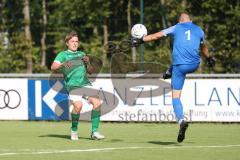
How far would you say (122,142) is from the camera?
15219mm

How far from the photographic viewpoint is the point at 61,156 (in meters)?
12.6

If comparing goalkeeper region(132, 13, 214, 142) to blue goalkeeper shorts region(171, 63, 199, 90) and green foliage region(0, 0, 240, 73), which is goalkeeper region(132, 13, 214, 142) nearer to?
blue goalkeeper shorts region(171, 63, 199, 90)

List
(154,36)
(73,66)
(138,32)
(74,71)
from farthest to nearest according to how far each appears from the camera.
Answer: (74,71) < (73,66) < (138,32) < (154,36)

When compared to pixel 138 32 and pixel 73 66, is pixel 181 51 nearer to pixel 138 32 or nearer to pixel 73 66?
pixel 138 32

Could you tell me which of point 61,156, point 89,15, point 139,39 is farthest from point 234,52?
point 61,156

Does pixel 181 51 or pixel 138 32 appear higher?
pixel 138 32

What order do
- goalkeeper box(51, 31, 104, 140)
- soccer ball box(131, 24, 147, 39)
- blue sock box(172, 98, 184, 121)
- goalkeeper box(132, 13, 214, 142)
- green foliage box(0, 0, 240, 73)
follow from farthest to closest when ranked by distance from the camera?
green foliage box(0, 0, 240, 73), goalkeeper box(51, 31, 104, 140), soccer ball box(131, 24, 147, 39), goalkeeper box(132, 13, 214, 142), blue sock box(172, 98, 184, 121)

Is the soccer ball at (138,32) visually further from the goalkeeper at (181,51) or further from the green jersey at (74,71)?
the green jersey at (74,71)

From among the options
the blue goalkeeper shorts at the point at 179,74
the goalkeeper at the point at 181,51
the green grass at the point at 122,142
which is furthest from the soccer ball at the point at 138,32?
the green grass at the point at 122,142

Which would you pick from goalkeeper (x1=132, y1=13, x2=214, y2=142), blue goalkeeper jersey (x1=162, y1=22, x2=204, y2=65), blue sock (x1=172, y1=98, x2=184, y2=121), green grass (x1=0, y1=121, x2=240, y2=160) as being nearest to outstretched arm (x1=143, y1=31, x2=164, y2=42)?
goalkeeper (x1=132, y1=13, x2=214, y2=142)

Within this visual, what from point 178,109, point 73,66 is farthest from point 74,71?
point 178,109

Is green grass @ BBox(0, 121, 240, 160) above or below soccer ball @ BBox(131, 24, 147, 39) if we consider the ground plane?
below

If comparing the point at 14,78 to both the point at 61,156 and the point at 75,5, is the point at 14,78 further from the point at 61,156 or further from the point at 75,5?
the point at 75,5

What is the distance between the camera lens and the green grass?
12734 millimetres
